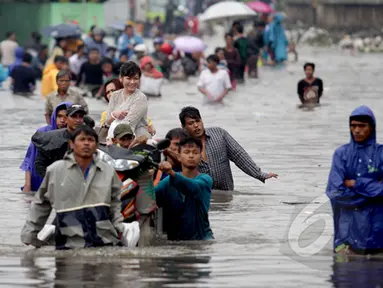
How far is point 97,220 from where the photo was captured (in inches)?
361

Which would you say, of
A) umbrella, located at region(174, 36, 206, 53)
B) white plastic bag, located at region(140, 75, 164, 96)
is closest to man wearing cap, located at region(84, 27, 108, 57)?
umbrella, located at region(174, 36, 206, 53)

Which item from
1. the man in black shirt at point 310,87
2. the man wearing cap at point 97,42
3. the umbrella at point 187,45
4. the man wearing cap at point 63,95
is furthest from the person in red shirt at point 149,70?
the man wearing cap at point 63,95

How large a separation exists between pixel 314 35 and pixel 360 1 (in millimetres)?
3070

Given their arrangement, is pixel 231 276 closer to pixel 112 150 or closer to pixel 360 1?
pixel 112 150

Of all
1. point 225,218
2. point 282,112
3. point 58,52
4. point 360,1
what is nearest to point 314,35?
point 360,1

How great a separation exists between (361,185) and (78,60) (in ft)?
74.1

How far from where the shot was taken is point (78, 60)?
3152 cm

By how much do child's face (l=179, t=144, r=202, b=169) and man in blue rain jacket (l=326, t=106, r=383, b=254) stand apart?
3.38 ft

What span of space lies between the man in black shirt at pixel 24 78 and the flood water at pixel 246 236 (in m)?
5.63

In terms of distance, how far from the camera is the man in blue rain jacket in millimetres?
9383

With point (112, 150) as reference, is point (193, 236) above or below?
below

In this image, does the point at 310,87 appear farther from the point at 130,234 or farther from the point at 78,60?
the point at 130,234

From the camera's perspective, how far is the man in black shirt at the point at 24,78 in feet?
98.0

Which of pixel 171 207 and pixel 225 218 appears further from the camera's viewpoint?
pixel 225 218
